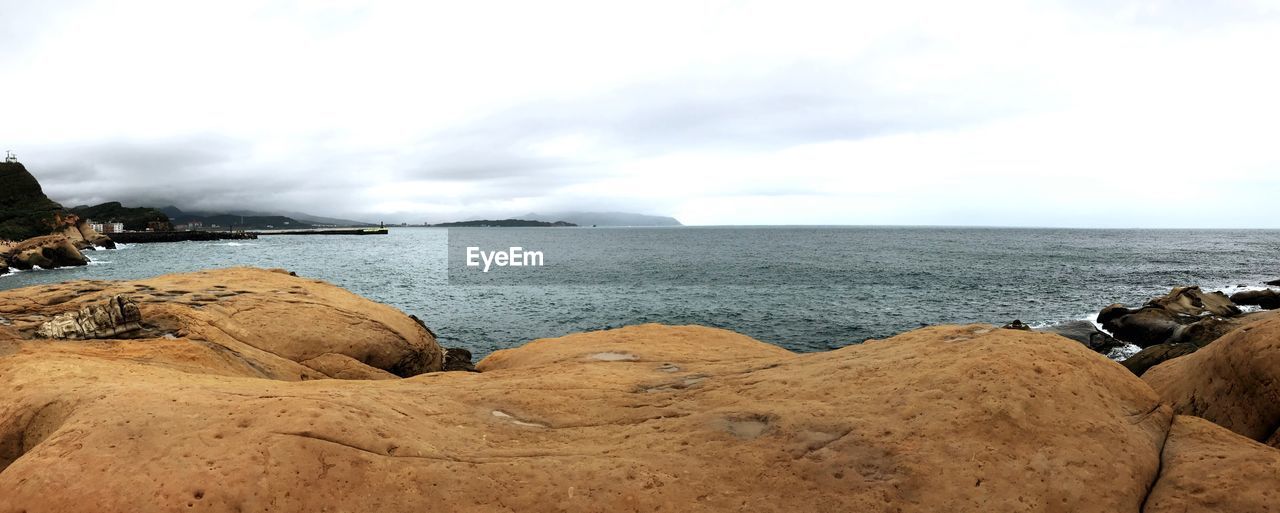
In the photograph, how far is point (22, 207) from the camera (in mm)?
112812

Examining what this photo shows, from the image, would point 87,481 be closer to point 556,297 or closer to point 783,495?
point 783,495

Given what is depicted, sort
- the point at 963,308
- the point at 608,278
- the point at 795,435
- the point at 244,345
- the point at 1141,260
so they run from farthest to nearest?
the point at 1141,260 < the point at 608,278 < the point at 963,308 < the point at 244,345 < the point at 795,435

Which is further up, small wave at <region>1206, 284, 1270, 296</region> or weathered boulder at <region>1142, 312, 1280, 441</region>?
weathered boulder at <region>1142, 312, 1280, 441</region>

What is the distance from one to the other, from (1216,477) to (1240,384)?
11.7 feet

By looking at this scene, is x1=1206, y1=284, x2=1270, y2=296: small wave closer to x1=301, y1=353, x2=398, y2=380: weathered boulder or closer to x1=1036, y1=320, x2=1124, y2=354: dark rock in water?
x1=1036, y1=320, x2=1124, y2=354: dark rock in water

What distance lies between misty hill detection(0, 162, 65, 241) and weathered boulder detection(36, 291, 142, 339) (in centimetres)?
12617

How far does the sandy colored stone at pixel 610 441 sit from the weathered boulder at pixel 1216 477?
183 mm

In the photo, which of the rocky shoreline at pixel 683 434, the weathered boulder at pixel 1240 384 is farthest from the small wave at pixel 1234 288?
the weathered boulder at pixel 1240 384

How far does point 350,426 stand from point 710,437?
4087mm

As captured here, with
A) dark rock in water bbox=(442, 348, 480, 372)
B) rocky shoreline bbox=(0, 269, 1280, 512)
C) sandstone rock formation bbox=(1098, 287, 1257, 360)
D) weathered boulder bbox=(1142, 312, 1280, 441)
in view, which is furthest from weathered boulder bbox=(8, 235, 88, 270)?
sandstone rock formation bbox=(1098, 287, 1257, 360)

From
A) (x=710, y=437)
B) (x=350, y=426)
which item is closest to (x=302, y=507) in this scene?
(x=350, y=426)

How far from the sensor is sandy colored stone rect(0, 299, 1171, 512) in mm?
5637

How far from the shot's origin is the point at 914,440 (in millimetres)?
6555

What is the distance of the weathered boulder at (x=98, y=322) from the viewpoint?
11352 mm
